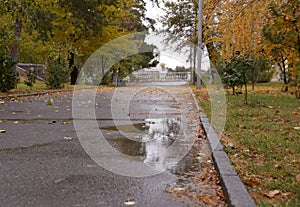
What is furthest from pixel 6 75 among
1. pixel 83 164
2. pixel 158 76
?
pixel 158 76

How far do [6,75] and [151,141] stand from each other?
12381mm

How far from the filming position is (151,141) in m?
6.16

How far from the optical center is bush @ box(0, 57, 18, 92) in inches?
636

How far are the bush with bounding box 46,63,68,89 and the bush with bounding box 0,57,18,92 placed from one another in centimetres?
460

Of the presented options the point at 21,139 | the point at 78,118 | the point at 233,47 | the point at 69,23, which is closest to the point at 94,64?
the point at 69,23

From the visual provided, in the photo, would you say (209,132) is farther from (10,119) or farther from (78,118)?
(10,119)

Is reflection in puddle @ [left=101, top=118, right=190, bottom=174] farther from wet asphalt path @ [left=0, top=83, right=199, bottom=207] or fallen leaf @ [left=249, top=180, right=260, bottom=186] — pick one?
fallen leaf @ [left=249, top=180, right=260, bottom=186]

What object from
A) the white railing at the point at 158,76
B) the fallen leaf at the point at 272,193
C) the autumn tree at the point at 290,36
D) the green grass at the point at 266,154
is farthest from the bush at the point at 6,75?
the white railing at the point at 158,76

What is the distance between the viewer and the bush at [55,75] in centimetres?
2185

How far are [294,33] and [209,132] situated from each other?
2776 mm

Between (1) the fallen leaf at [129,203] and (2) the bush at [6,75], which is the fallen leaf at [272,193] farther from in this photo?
(2) the bush at [6,75]

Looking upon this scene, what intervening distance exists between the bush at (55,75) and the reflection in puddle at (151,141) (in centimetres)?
1424

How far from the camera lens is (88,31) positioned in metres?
23.0

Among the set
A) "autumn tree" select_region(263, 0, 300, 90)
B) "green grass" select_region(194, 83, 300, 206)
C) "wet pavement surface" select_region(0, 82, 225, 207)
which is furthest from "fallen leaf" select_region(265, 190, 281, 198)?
"autumn tree" select_region(263, 0, 300, 90)
